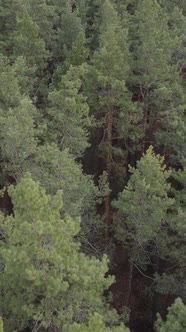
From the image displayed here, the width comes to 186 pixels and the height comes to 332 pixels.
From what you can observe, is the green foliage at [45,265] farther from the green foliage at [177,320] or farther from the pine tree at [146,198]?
the pine tree at [146,198]

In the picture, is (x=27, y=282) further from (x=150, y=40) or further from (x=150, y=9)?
(x=150, y=9)

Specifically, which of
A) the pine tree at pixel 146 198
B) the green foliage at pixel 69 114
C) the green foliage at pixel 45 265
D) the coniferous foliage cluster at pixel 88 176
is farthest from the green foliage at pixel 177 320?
the green foliage at pixel 69 114

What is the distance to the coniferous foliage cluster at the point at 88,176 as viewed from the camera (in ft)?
44.5

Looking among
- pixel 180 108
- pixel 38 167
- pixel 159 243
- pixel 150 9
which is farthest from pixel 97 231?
pixel 150 9

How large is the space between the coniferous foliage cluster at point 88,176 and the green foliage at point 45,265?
34 millimetres

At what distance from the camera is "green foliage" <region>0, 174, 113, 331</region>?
42.5ft

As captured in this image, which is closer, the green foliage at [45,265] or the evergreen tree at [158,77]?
the green foliage at [45,265]

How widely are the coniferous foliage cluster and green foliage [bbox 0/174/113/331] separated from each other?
0.11 feet

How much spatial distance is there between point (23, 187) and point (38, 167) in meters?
4.86

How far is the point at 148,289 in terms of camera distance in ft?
78.6

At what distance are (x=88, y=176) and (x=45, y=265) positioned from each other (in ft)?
23.7

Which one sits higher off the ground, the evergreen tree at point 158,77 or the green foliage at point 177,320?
the evergreen tree at point 158,77

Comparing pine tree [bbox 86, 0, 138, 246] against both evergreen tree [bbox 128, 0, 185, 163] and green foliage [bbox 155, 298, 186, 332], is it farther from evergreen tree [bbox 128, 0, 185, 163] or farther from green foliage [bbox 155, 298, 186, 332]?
green foliage [bbox 155, 298, 186, 332]

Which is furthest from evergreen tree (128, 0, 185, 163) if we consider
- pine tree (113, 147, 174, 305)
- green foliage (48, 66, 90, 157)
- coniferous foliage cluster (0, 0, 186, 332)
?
pine tree (113, 147, 174, 305)
